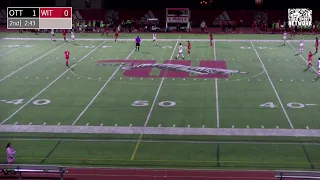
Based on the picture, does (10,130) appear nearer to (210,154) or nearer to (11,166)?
(11,166)

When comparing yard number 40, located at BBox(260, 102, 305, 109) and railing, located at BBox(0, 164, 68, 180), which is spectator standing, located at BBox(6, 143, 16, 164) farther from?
yard number 40, located at BBox(260, 102, 305, 109)

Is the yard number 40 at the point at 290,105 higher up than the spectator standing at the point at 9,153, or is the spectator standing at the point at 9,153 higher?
the yard number 40 at the point at 290,105

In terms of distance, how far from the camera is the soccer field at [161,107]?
61.7 feet

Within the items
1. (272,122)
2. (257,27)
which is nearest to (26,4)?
(257,27)

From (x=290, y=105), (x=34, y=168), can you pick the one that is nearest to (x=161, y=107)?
(x=290, y=105)

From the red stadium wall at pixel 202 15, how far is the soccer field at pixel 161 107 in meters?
16.3
